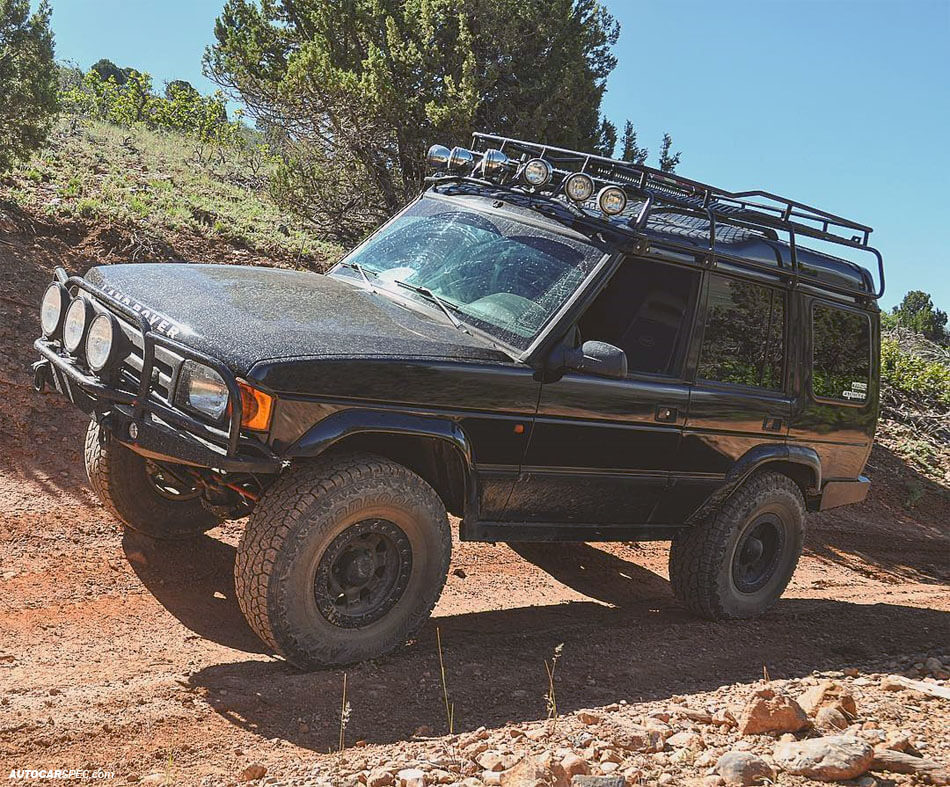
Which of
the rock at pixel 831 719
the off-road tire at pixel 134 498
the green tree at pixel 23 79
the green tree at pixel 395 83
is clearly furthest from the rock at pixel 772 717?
the green tree at pixel 23 79

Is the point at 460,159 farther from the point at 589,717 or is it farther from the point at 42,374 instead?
the point at 589,717

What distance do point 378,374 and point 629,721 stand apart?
1693 mm

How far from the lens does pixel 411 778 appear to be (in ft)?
8.90

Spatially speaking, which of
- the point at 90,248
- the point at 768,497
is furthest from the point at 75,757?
the point at 90,248

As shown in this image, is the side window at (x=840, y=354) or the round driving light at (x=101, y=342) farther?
the side window at (x=840, y=354)

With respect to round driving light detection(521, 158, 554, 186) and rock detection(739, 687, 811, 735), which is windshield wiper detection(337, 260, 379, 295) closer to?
round driving light detection(521, 158, 554, 186)

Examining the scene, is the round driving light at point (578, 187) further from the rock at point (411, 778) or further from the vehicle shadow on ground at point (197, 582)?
the rock at point (411, 778)

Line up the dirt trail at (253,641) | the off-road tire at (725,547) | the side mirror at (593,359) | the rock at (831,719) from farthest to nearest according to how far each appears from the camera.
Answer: the off-road tire at (725,547)
the side mirror at (593,359)
the rock at (831,719)
the dirt trail at (253,641)

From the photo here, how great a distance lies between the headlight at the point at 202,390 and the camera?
332 cm

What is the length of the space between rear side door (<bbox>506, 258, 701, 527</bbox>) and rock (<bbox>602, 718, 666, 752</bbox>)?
1.19 meters

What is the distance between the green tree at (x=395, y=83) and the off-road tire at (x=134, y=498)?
750 cm

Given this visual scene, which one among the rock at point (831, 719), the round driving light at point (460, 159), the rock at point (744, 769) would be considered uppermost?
the round driving light at point (460, 159)

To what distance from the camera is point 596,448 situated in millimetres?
4363

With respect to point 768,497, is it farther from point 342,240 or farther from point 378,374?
point 342,240
